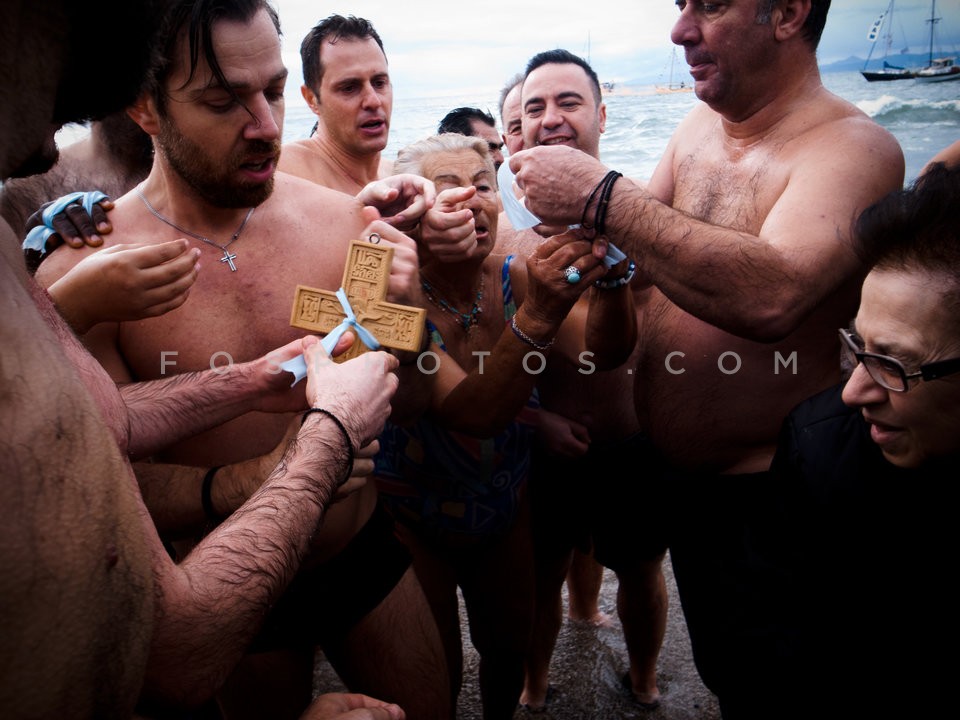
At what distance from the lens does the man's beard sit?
2.16m

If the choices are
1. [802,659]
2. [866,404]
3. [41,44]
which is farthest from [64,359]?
[802,659]

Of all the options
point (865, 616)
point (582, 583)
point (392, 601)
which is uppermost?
point (865, 616)

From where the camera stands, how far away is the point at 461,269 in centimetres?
280

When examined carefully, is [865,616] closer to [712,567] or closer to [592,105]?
[712,567]

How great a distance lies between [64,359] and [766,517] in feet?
5.68

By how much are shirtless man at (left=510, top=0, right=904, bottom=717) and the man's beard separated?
889mm

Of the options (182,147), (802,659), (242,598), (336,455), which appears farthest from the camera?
(182,147)

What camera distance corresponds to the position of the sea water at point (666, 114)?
6559 millimetres

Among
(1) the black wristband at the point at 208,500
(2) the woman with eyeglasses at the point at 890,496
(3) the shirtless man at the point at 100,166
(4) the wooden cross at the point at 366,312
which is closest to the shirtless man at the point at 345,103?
A: (3) the shirtless man at the point at 100,166

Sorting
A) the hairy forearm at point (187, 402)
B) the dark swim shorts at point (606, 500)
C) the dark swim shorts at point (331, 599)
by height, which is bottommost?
the dark swim shorts at point (606, 500)

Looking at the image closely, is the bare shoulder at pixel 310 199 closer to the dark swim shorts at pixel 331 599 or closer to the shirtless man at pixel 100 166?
the dark swim shorts at pixel 331 599

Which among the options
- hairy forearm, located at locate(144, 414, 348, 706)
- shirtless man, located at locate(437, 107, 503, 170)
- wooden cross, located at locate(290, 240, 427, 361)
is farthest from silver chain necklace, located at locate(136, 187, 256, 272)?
shirtless man, located at locate(437, 107, 503, 170)

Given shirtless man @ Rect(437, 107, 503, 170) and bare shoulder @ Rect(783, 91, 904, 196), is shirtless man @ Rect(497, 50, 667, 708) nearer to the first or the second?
bare shoulder @ Rect(783, 91, 904, 196)

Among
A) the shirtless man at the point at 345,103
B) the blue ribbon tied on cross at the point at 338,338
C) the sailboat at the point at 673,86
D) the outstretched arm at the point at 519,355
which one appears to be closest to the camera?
the blue ribbon tied on cross at the point at 338,338
